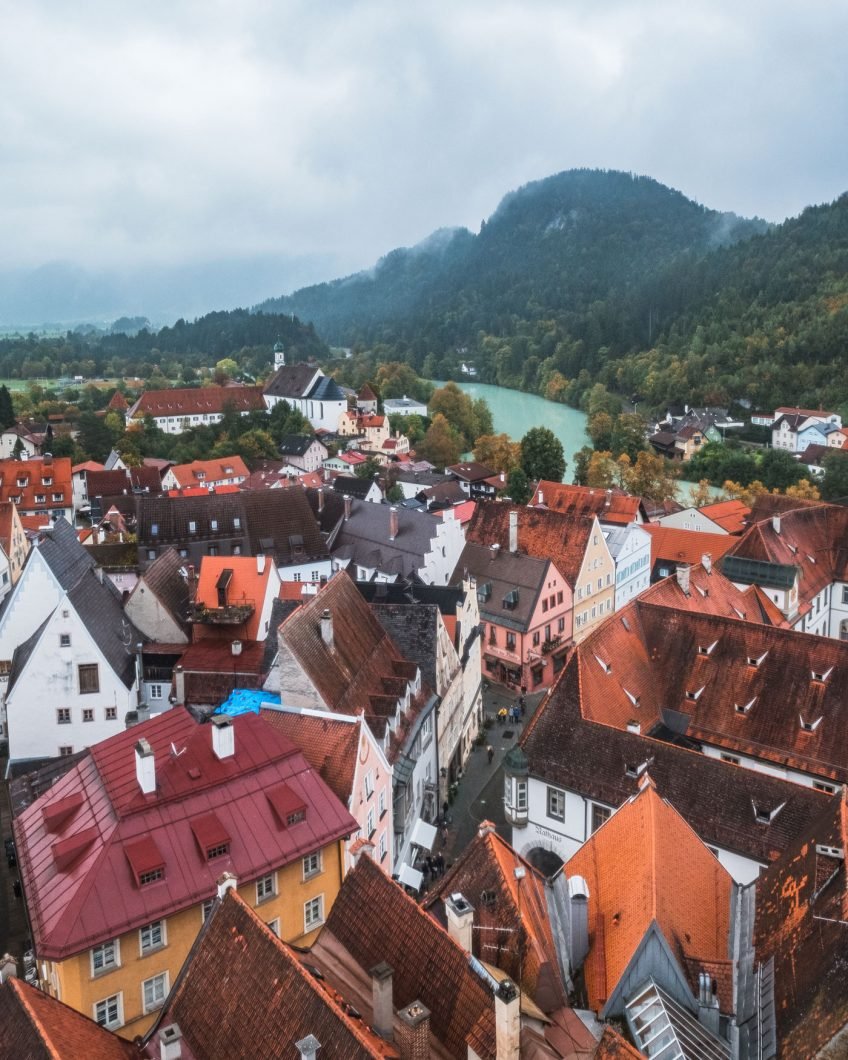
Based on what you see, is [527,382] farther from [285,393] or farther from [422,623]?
[422,623]

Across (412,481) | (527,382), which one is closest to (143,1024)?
(412,481)

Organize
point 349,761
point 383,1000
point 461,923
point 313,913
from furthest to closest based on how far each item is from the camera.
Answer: point 349,761 < point 313,913 < point 461,923 < point 383,1000

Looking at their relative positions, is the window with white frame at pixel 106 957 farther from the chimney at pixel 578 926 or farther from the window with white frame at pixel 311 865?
the chimney at pixel 578 926

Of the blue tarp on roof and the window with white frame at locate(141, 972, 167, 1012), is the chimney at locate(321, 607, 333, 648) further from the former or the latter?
the window with white frame at locate(141, 972, 167, 1012)

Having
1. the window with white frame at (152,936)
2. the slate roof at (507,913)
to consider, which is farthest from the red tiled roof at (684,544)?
the window with white frame at (152,936)

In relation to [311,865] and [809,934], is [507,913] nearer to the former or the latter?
[809,934]

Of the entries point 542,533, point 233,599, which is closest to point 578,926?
point 233,599
